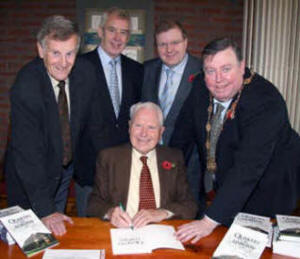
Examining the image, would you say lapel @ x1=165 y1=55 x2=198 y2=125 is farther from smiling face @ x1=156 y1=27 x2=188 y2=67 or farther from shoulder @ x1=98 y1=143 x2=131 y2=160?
shoulder @ x1=98 y1=143 x2=131 y2=160

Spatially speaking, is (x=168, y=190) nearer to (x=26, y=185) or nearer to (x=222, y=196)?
(x=222, y=196)

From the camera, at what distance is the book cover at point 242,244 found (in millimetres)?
1423

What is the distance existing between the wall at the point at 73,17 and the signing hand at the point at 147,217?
11.0ft

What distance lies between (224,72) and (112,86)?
3.84 feet

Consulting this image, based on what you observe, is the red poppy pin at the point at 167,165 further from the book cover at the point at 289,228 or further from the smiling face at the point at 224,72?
the book cover at the point at 289,228

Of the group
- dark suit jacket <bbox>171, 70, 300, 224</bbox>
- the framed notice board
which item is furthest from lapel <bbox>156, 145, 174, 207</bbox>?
the framed notice board

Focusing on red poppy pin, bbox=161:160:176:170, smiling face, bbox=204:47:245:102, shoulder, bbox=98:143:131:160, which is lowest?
red poppy pin, bbox=161:160:176:170

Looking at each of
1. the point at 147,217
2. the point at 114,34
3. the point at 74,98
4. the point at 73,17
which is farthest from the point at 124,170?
the point at 73,17

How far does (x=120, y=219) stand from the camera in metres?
1.77

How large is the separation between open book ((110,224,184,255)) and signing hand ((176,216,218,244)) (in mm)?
38

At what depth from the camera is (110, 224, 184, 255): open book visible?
1531mm

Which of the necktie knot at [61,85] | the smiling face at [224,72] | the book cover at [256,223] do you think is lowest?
the book cover at [256,223]

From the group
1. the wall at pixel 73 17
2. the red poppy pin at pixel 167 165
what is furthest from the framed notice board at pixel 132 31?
the red poppy pin at pixel 167 165

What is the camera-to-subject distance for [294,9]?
14.3ft
